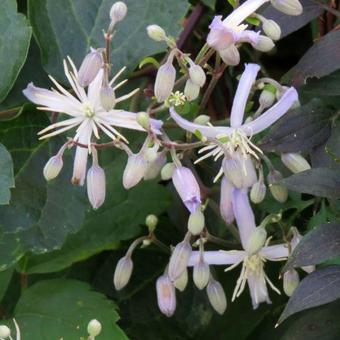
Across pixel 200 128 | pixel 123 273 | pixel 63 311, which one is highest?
pixel 200 128

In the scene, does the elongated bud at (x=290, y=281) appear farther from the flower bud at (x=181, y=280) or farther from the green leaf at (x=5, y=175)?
the green leaf at (x=5, y=175)

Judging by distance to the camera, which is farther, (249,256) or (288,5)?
(249,256)

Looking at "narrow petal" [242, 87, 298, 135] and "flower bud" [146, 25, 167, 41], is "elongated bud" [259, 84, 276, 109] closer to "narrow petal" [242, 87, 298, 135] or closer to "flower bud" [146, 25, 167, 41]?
"narrow petal" [242, 87, 298, 135]

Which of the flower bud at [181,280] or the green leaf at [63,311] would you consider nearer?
the flower bud at [181,280]

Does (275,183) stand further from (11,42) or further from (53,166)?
(11,42)

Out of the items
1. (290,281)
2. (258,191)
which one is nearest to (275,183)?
(258,191)

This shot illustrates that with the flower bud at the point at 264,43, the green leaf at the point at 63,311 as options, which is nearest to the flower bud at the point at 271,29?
the flower bud at the point at 264,43
